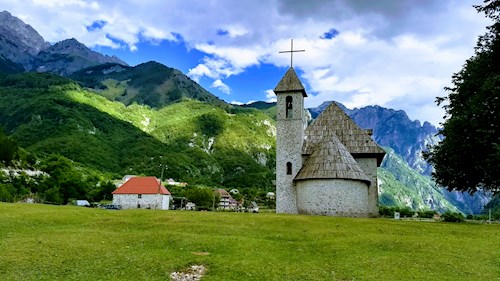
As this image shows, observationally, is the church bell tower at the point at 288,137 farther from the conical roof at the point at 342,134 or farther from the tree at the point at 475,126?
the tree at the point at 475,126

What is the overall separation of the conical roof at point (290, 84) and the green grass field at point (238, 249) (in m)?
24.4

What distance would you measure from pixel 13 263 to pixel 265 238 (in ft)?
49.6

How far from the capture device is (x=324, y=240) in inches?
1107

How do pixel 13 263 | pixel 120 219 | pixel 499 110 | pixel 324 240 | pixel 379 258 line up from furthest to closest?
1. pixel 499 110
2. pixel 120 219
3. pixel 324 240
4. pixel 379 258
5. pixel 13 263

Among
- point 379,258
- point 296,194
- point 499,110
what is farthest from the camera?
point 296,194

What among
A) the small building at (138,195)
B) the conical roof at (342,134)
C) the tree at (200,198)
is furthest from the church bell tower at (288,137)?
the tree at (200,198)

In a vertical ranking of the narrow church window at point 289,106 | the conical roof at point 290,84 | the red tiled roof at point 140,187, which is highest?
the conical roof at point 290,84

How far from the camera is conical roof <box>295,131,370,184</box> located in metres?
46.3

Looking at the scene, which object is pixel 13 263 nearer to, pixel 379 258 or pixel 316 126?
pixel 379 258

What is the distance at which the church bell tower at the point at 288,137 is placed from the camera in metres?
52.8

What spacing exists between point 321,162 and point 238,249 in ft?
81.7

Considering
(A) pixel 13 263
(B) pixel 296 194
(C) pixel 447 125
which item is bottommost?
(A) pixel 13 263

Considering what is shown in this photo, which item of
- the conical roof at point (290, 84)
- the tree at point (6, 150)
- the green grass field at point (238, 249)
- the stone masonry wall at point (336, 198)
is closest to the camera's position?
the green grass field at point (238, 249)

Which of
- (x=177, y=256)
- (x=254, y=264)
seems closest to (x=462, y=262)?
(x=254, y=264)
